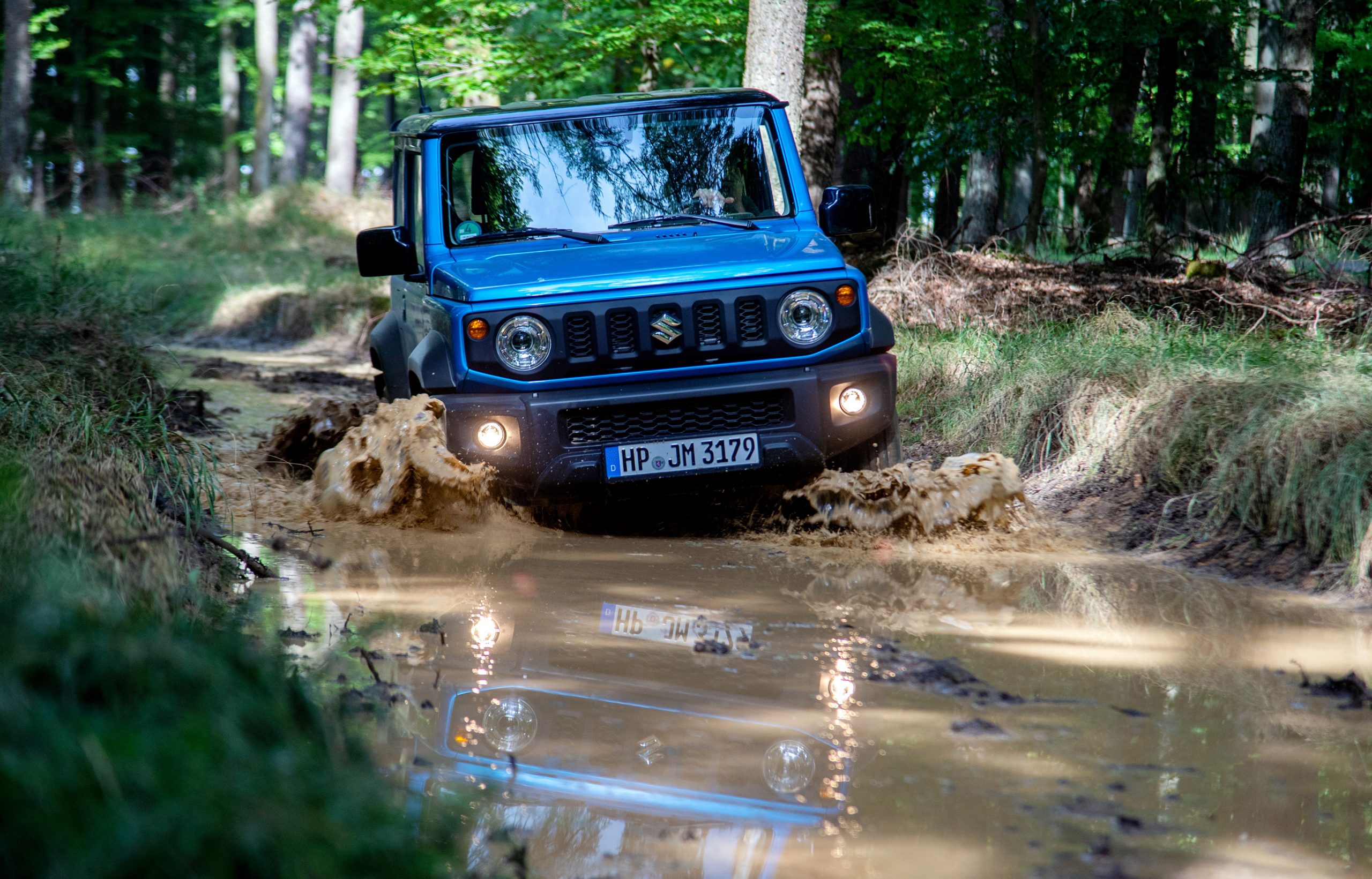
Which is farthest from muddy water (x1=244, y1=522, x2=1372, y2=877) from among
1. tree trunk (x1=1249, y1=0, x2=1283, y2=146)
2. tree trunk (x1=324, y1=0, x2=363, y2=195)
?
tree trunk (x1=324, y1=0, x2=363, y2=195)

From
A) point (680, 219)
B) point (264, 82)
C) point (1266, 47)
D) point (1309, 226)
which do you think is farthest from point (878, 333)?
point (264, 82)

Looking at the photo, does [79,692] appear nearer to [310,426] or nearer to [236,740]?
[236,740]

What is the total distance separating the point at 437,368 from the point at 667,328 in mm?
1039

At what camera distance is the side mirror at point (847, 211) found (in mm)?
5863

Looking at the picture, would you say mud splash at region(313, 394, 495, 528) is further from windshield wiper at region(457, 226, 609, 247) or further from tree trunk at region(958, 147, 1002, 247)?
tree trunk at region(958, 147, 1002, 247)

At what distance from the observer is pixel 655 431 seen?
5.25 m

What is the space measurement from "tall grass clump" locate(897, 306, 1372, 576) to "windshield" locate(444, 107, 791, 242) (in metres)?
2.19

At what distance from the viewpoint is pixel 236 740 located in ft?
5.91

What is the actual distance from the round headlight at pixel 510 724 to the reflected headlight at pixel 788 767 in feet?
1.99

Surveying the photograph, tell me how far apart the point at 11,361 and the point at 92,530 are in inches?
79.3

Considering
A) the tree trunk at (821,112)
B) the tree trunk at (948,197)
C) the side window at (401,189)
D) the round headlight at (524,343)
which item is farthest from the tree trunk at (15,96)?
the round headlight at (524,343)

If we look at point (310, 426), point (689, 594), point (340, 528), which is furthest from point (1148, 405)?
point (310, 426)

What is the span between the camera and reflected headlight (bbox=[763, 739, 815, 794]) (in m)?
2.77

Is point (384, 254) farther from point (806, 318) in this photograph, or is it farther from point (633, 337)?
point (806, 318)
